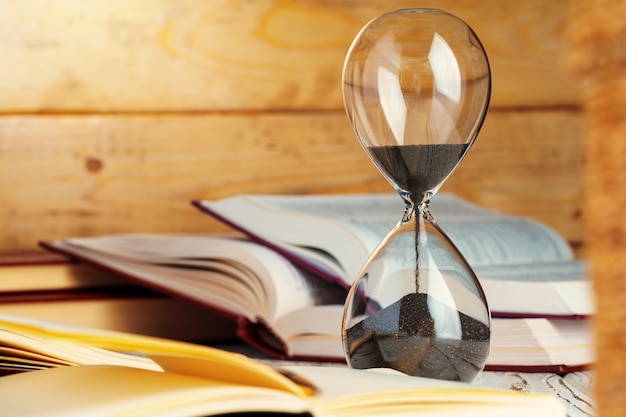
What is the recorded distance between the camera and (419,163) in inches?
23.0

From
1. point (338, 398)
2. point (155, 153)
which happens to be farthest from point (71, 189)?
point (338, 398)

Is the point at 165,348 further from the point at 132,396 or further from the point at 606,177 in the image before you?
the point at 606,177

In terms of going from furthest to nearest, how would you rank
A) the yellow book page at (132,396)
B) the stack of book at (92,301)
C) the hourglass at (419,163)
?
the stack of book at (92,301)
the hourglass at (419,163)
the yellow book page at (132,396)

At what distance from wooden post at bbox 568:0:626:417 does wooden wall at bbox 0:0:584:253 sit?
979 millimetres

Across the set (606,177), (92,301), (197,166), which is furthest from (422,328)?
(197,166)

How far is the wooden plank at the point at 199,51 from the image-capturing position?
3.77 feet

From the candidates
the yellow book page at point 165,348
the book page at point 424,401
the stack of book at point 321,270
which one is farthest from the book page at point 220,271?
the book page at point 424,401

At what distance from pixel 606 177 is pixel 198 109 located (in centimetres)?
99

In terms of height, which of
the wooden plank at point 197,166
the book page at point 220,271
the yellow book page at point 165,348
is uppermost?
the wooden plank at point 197,166

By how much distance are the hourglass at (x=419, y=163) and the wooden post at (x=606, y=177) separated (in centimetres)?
31

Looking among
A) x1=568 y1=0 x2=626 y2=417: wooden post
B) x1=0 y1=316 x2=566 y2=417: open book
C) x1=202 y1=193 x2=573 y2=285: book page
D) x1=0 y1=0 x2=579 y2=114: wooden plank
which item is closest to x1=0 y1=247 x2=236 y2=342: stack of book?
x1=202 y1=193 x2=573 y2=285: book page

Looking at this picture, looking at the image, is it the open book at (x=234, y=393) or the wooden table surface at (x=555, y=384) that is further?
the wooden table surface at (x=555, y=384)

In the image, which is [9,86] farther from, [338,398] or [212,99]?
[338,398]

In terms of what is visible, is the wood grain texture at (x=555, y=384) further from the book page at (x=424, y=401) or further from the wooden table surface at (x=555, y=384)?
the book page at (x=424, y=401)
